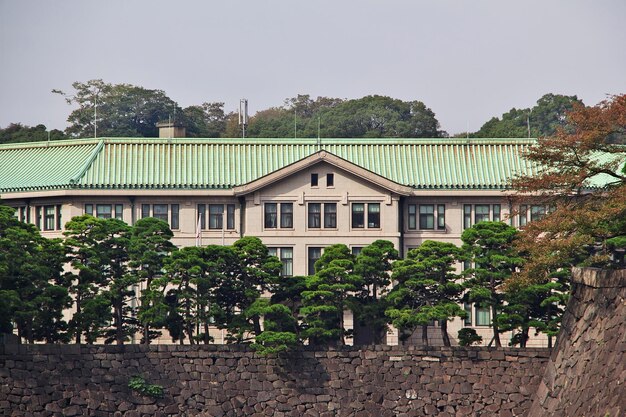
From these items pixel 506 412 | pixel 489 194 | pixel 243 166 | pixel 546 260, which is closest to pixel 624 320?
pixel 546 260

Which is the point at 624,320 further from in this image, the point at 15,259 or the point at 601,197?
the point at 15,259

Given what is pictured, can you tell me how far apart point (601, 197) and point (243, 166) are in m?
25.3

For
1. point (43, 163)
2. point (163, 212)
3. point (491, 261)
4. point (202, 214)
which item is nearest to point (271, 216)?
point (202, 214)

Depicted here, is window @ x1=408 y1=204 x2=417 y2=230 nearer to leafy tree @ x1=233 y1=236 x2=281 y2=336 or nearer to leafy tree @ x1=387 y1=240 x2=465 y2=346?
leafy tree @ x1=387 y1=240 x2=465 y2=346

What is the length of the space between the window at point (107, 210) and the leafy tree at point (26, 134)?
126ft

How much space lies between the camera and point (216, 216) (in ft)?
273

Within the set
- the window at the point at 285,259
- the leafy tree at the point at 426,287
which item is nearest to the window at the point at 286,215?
the window at the point at 285,259

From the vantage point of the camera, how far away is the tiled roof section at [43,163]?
8381 cm

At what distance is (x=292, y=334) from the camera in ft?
227

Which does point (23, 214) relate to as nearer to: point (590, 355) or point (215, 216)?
point (215, 216)

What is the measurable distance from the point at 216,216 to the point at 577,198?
74.9ft

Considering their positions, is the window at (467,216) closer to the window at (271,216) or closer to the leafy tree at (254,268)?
the window at (271,216)

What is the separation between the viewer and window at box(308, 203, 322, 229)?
8206 centimetres

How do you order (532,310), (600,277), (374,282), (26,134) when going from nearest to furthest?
1. (600,277)
2. (532,310)
3. (374,282)
4. (26,134)
